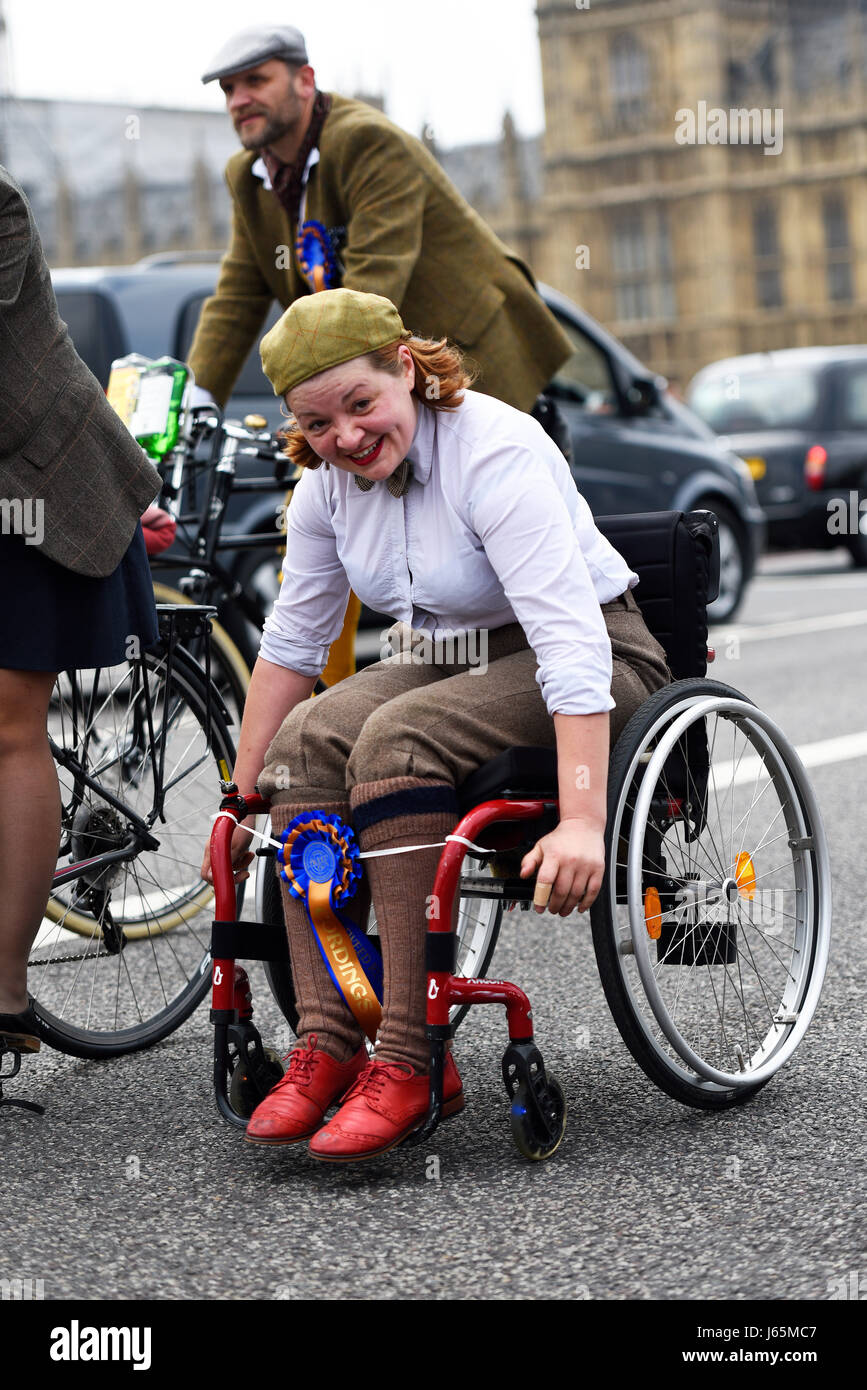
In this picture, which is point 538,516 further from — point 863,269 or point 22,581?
point 863,269

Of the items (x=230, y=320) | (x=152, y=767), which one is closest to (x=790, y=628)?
(x=230, y=320)

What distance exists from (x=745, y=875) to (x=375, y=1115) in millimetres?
847

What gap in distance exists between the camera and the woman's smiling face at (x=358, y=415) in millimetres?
2773

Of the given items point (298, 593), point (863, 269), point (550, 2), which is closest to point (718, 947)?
point (298, 593)

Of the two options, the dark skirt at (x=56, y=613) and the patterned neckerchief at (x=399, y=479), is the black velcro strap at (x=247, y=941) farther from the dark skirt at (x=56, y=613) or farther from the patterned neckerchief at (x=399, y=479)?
the patterned neckerchief at (x=399, y=479)

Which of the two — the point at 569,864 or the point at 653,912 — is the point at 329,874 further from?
the point at 653,912

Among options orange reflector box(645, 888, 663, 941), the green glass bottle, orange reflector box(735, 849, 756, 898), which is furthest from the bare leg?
the green glass bottle

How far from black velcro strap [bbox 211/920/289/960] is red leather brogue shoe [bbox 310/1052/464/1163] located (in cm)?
26

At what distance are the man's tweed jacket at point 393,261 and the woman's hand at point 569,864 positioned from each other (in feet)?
5.39

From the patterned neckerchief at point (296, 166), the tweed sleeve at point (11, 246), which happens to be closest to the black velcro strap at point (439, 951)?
the tweed sleeve at point (11, 246)

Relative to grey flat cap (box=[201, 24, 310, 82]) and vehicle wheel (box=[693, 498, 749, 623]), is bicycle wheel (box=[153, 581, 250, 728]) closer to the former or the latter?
grey flat cap (box=[201, 24, 310, 82])

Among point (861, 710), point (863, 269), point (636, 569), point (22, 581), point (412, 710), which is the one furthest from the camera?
point (863, 269)

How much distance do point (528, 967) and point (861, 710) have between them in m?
4.25

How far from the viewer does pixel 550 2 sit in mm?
74312
